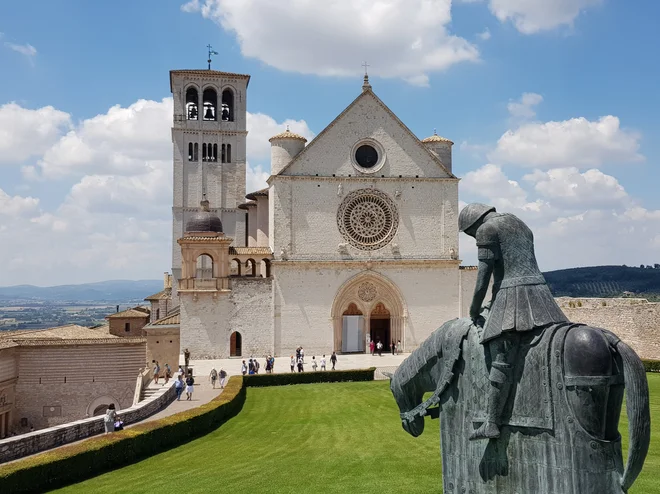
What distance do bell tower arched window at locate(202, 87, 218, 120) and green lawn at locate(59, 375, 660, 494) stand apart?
1536 inches

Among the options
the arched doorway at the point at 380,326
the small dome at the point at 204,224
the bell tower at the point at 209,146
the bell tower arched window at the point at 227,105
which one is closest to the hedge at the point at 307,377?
the arched doorway at the point at 380,326

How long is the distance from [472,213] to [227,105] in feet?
184

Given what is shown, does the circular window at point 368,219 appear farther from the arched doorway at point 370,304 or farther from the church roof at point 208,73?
the church roof at point 208,73

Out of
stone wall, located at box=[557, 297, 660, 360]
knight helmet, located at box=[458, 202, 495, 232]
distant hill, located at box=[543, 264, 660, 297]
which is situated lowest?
stone wall, located at box=[557, 297, 660, 360]

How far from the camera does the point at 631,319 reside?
39875 millimetres

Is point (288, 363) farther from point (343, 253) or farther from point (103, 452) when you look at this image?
point (103, 452)

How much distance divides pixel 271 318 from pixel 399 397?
1433 inches

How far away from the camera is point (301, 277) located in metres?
43.7

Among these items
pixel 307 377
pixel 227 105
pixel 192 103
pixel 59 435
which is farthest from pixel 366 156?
pixel 59 435

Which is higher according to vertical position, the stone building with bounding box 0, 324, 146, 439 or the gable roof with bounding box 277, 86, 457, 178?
the gable roof with bounding box 277, 86, 457, 178

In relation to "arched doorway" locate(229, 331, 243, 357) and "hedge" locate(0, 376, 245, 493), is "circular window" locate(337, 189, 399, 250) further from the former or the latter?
"hedge" locate(0, 376, 245, 493)

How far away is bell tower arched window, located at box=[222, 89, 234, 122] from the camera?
5941cm

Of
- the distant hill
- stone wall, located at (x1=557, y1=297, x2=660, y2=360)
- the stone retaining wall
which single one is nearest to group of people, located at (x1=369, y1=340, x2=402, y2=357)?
stone wall, located at (x1=557, y1=297, x2=660, y2=360)

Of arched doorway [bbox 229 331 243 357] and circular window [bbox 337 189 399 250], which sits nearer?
arched doorway [bbox 229 331 243 357]
